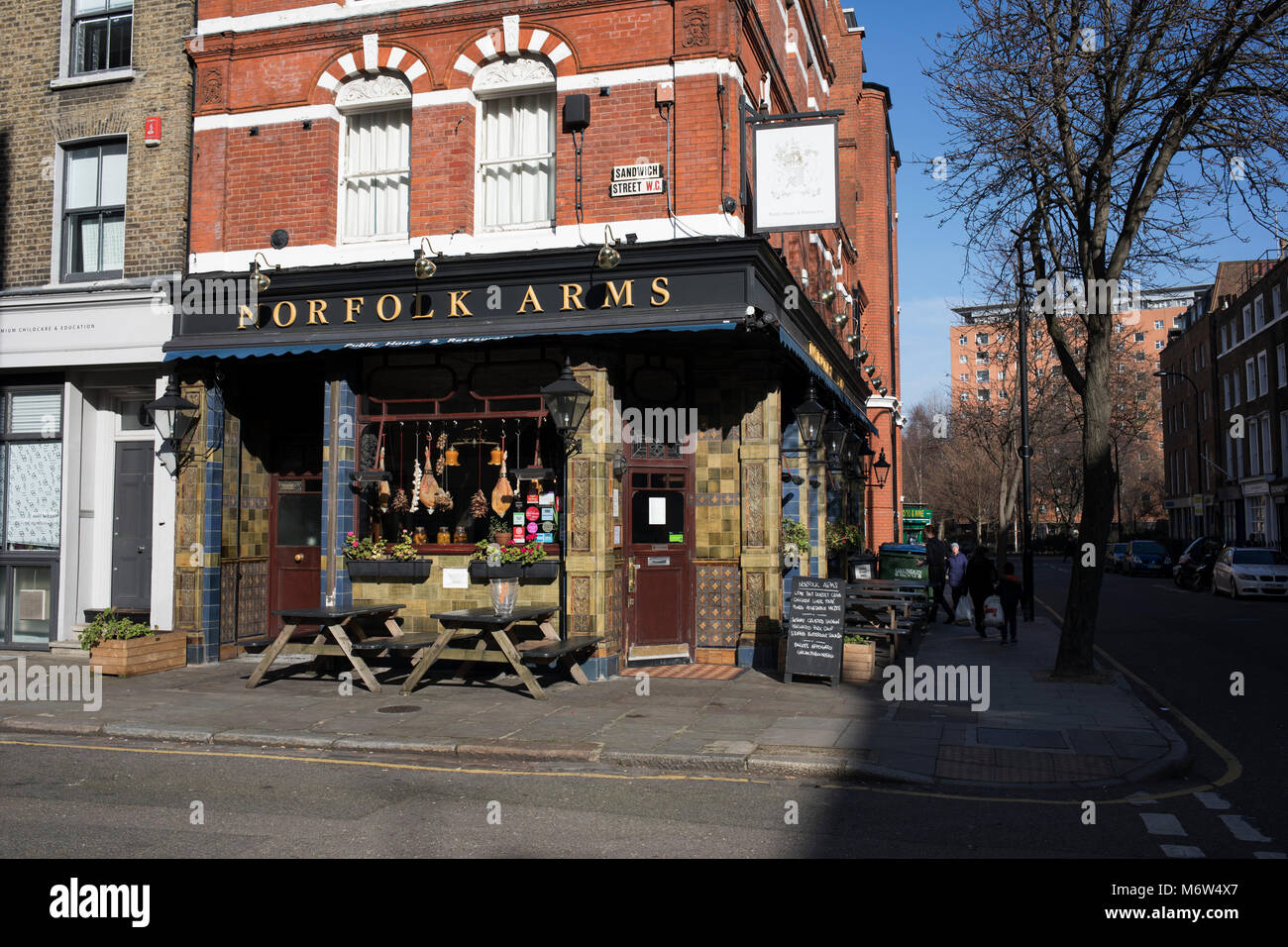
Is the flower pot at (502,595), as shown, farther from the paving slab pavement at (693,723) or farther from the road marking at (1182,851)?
the road marking at (1182,851)

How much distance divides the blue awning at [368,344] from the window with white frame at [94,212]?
2.35 m

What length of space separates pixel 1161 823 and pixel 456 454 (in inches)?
364

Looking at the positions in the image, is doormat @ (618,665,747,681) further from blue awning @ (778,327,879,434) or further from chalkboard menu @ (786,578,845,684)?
blue awning @ (778,327,879,434)

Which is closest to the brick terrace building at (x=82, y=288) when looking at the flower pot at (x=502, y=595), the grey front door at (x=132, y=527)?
the grey front door at (x=132, y=527)

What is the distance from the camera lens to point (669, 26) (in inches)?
492

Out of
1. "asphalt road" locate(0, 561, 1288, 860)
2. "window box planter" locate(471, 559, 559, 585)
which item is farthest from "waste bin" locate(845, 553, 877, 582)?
"asphalt road" locate(0, 561, 1288, 860)

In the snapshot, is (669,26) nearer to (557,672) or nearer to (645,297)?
(645,297)

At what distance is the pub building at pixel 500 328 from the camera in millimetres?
12172

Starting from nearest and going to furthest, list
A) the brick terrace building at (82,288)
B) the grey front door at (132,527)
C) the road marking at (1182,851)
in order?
the road marking at (1182,851)
the brick terrace building at (82,288)
the grey front door at (132,527)

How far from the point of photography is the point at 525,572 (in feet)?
40.9

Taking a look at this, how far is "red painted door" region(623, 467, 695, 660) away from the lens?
13086 mm
